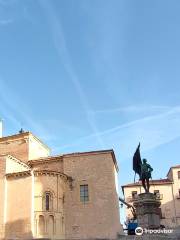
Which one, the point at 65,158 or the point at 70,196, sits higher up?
the point at 65,158

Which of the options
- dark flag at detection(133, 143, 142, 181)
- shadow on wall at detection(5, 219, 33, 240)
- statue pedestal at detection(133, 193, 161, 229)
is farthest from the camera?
shadow on wall at detection(5, 219, 33, 240)

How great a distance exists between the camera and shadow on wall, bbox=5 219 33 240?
31312mm

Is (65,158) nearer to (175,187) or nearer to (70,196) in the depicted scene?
(70,196)

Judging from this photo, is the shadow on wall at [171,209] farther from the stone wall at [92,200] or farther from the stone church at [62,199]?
the stone church at [62,199]

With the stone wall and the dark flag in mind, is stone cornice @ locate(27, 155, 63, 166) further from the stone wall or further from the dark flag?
the dark flag

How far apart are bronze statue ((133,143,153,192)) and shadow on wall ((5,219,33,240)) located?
555 inches

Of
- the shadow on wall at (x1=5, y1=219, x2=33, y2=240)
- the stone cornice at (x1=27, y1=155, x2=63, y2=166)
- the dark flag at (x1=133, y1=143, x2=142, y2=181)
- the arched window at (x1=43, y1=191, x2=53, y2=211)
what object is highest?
the stone cornice at (x1=27, y1=155, x2=63, y2=166)

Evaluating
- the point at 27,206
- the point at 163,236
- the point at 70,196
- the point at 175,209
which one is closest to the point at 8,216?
the point at 27,206

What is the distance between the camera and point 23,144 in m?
40.7

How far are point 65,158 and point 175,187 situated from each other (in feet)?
78.2

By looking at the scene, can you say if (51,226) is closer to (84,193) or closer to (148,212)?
(84,193)

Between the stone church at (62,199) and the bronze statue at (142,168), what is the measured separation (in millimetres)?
13825

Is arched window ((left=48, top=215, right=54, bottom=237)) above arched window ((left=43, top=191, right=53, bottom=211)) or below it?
below

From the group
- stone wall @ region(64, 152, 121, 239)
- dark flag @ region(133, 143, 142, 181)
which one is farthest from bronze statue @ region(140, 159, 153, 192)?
stone wall @ region(64, 152, 121, 239)
